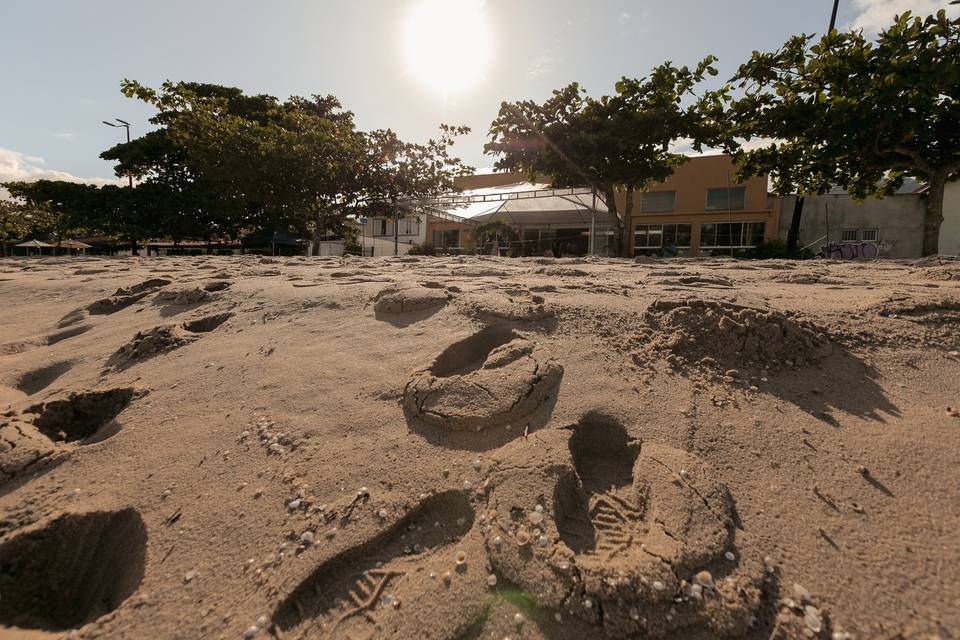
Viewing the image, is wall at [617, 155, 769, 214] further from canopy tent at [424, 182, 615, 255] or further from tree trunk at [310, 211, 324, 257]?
tree trunk at [310, 211, 324, 257]

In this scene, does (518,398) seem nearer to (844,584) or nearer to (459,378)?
(459,378)

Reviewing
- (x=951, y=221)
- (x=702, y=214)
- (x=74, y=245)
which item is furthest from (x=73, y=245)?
(x=951, y=221)

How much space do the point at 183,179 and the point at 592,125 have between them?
1644cm

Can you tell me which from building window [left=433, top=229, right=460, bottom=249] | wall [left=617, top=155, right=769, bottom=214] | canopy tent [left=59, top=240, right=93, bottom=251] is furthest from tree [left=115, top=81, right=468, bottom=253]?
canopy tent [left=59, top=240, right=93, bottom=251]

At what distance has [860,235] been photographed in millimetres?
17125

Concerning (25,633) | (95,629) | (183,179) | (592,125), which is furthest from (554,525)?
(183,179)

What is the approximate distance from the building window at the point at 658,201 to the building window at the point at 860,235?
6.65 metres

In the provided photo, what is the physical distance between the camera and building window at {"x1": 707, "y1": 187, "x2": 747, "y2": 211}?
59.3 ft

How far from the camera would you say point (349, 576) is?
108 centimetres

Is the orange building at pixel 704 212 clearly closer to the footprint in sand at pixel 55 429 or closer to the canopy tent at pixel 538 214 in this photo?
the canopy tent at pixel 538 214

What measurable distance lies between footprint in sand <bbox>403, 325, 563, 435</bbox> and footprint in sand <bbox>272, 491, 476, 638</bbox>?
1.19 feet

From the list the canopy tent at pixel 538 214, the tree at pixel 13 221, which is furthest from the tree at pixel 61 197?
the canopy tent at pixel 538 214

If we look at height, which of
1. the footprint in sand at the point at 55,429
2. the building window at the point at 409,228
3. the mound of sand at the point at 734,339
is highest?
the building window at the point at 409,228

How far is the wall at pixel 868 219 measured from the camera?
16.3 m
